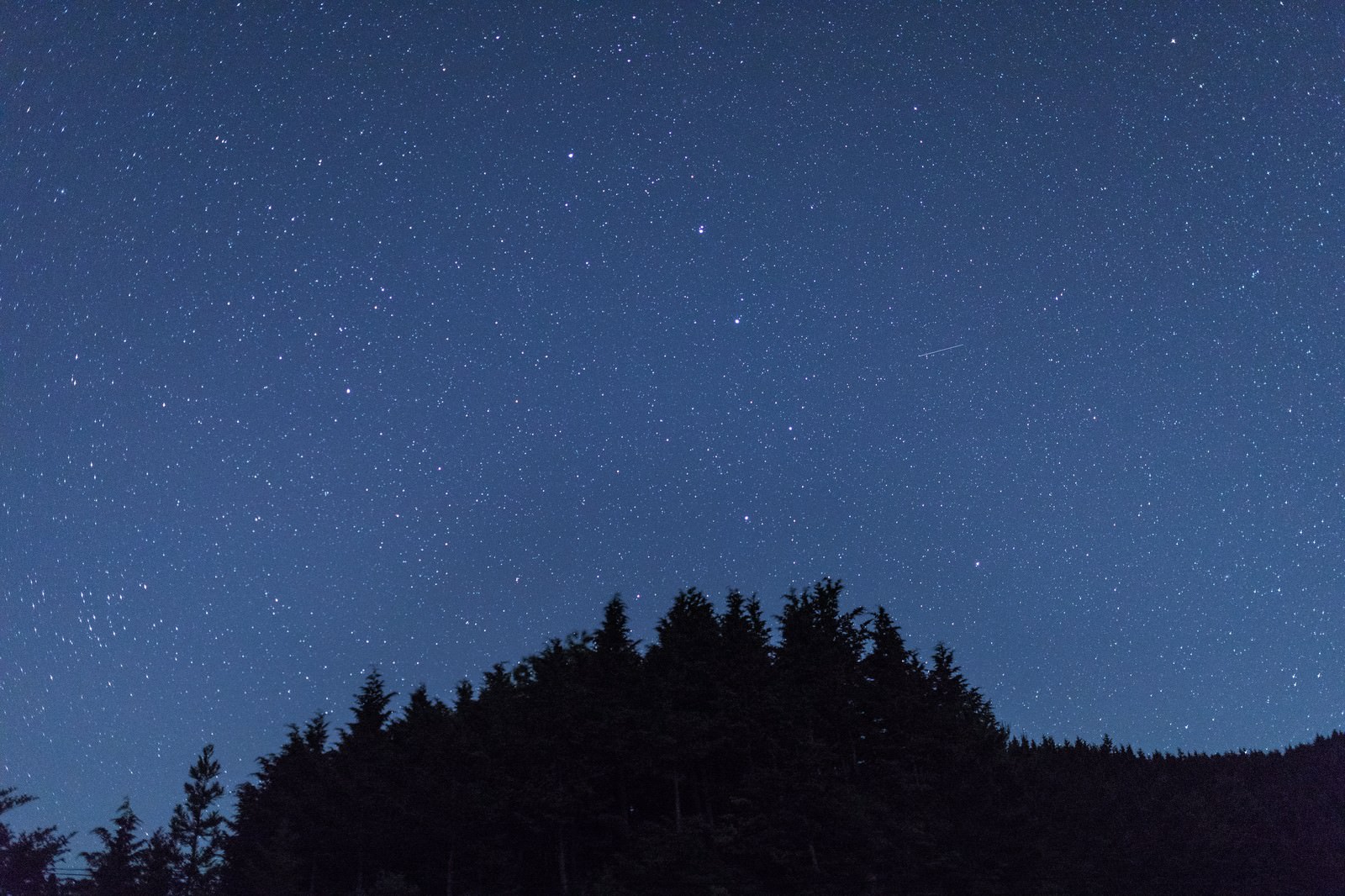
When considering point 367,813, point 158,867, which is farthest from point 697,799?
point 158,867

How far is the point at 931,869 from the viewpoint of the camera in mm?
45312

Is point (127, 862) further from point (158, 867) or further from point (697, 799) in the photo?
point (697, 799)

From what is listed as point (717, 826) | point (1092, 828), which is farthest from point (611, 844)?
point (1092, 828)

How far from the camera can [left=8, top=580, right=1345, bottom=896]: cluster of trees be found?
44.4 m

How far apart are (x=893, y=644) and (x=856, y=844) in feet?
68.5

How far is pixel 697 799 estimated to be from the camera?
171ft

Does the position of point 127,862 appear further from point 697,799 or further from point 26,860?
point 697,799

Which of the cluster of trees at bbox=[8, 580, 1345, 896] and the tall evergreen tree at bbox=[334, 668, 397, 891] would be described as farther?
the tall evergreen tree at bbox=[334, 668, 397, 891]

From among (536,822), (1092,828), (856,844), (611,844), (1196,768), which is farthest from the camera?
(1196,768)

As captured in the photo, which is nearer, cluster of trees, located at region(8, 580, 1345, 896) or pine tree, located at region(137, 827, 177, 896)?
cluster of trees, located at region(8, 580, 1345, 896)

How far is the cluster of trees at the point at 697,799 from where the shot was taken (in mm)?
44406

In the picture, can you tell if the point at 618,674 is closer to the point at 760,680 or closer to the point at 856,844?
the point at 760,680

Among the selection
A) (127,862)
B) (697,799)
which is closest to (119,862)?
(127,862)

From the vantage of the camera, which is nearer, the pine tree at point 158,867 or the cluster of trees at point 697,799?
the cluster of trees at point 697,799
